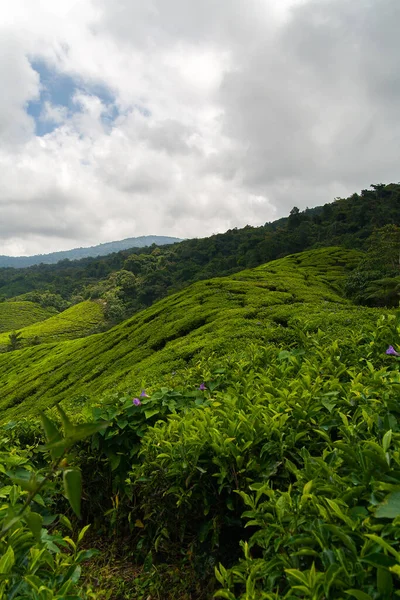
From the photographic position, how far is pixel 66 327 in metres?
70.6

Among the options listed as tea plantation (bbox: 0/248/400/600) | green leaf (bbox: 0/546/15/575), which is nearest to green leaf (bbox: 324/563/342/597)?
tea plantation (bbox: 0/248/400/600)

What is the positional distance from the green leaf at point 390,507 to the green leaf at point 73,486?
1.10m

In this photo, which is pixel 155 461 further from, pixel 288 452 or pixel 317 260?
pixel 317 260

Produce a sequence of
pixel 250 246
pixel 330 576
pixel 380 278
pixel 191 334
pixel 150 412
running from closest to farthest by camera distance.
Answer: pixel 330 576
pixel 150 412
pixel 191 334
pixel 380 278
pixel 250 246

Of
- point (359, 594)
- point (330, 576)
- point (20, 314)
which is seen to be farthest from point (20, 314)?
point (359, 594)

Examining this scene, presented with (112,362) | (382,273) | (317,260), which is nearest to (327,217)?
(317,260)

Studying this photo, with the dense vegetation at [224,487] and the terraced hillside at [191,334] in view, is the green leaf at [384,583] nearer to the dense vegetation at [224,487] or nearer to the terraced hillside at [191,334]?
the dense vegetation at [224,487]

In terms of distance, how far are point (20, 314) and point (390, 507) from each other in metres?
100

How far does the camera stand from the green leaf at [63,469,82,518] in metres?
0.77

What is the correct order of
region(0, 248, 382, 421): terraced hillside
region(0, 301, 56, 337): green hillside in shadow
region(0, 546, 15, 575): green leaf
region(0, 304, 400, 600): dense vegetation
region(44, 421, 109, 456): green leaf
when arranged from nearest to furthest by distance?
region(44, 421, 109, 456): green leaf, region(0, 304, 400, 600): dense vegetation, region(0, 546, 15, 575): green leaf, region(0, 248, 382, 421): terraced hillside, region(0, 301, 56, 337): green hillside in shadow

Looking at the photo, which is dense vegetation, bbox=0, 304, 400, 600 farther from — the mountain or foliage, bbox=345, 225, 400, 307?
the mountain

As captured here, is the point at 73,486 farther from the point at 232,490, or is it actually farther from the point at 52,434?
the point at 232,490

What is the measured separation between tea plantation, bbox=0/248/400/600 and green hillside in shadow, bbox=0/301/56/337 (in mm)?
88227

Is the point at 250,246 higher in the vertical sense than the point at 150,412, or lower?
Result: higher
